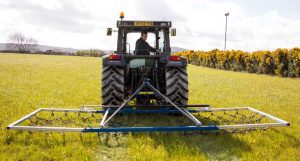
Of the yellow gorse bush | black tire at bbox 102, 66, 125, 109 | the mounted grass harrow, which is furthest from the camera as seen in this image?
the yellow gorse bush

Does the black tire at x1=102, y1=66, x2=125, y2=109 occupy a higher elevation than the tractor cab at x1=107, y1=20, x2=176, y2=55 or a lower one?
lower

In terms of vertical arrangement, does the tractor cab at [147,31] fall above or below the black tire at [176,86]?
above

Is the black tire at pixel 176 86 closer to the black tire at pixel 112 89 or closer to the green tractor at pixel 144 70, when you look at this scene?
the green tractor at pixel 144 70

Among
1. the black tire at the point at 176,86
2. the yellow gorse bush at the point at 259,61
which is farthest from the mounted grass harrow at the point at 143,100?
the yellow gorse bush at the point at 259,61

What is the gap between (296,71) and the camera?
2356cm

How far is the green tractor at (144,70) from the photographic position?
7121 mm

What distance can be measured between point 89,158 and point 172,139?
154cm

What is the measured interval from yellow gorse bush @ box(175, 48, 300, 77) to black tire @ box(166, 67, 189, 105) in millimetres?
17318

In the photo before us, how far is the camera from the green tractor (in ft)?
23.4

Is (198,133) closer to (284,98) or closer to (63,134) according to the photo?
(63,134)

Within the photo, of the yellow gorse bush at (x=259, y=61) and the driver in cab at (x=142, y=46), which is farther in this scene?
the yellow gorse bush at (x=259, y=61)

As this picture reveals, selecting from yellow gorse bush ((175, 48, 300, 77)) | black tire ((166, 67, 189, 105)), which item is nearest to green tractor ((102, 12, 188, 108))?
black tire ((166, 67, 189, 105))

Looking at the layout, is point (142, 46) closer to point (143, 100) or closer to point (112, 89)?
point (143, 100)

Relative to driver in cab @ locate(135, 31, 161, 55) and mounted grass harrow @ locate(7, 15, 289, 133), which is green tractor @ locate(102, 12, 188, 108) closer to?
mounted grass harrow @ locate(7, 15, 289, 133)
